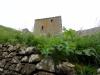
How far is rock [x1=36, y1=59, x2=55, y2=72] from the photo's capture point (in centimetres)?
533

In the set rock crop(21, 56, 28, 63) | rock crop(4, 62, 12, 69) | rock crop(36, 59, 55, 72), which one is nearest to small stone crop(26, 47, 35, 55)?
rock crop(21, 56, 28, 63)

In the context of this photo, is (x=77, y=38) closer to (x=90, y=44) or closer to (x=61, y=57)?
(x=90, y=44)

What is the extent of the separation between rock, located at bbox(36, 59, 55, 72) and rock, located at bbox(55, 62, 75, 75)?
117 mm

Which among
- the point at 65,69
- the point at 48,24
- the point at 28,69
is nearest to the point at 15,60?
the point at 28,69

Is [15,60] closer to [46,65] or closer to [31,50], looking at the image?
[31,50]

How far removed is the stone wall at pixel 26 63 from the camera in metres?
5.29

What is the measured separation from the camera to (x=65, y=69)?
17.0ft

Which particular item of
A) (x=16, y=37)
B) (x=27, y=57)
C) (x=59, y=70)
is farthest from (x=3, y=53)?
(x=59, y=70)

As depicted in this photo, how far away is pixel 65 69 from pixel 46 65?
417mm

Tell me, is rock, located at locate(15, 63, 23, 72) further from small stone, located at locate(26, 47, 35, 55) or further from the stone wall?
small stone, located at locate(26, 47, 35, 55)

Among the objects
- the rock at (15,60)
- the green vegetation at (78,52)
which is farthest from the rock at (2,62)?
the green vegetation at (78,52)

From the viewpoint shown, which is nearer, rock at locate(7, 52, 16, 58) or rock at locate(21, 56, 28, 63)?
rock at locate(21, 56, 28, 63)

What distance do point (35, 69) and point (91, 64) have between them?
43.9 inches

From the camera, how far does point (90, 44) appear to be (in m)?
5.77
